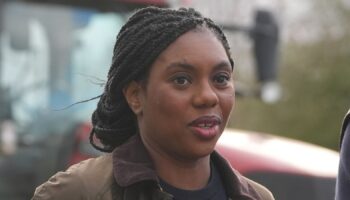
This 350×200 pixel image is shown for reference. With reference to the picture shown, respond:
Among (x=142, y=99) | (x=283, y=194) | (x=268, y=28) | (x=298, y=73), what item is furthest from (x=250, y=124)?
(x=142, y=99)

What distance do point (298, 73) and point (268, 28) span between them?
12.6 metres

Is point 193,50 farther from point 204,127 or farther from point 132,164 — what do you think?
point 132,164

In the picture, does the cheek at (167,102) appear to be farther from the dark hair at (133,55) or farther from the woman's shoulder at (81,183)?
the woman's shoulder at (81,183)

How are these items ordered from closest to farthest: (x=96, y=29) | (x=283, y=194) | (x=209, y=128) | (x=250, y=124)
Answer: (x=209, y=128)
(x=283, y=194)
(x=96, y=29)
(x=250, y=124)

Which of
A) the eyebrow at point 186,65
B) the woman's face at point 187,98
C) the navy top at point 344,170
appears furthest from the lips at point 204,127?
the navy top at point 344,170

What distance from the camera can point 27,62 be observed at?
5.94 m

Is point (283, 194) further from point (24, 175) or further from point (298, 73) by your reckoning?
point (298, 73)

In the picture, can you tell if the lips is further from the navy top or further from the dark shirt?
the navy top

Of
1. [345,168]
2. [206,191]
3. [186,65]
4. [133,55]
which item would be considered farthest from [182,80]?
[345,168]

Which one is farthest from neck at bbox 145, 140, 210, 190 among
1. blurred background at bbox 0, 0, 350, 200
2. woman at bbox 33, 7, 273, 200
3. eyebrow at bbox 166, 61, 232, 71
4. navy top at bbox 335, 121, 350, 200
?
blurred background at bbox 0, 0, 350, 200

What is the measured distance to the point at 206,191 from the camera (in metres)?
2.23

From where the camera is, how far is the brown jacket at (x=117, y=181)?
2152mm

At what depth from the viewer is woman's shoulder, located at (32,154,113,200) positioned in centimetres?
216

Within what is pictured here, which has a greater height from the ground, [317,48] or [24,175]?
[24,175]
